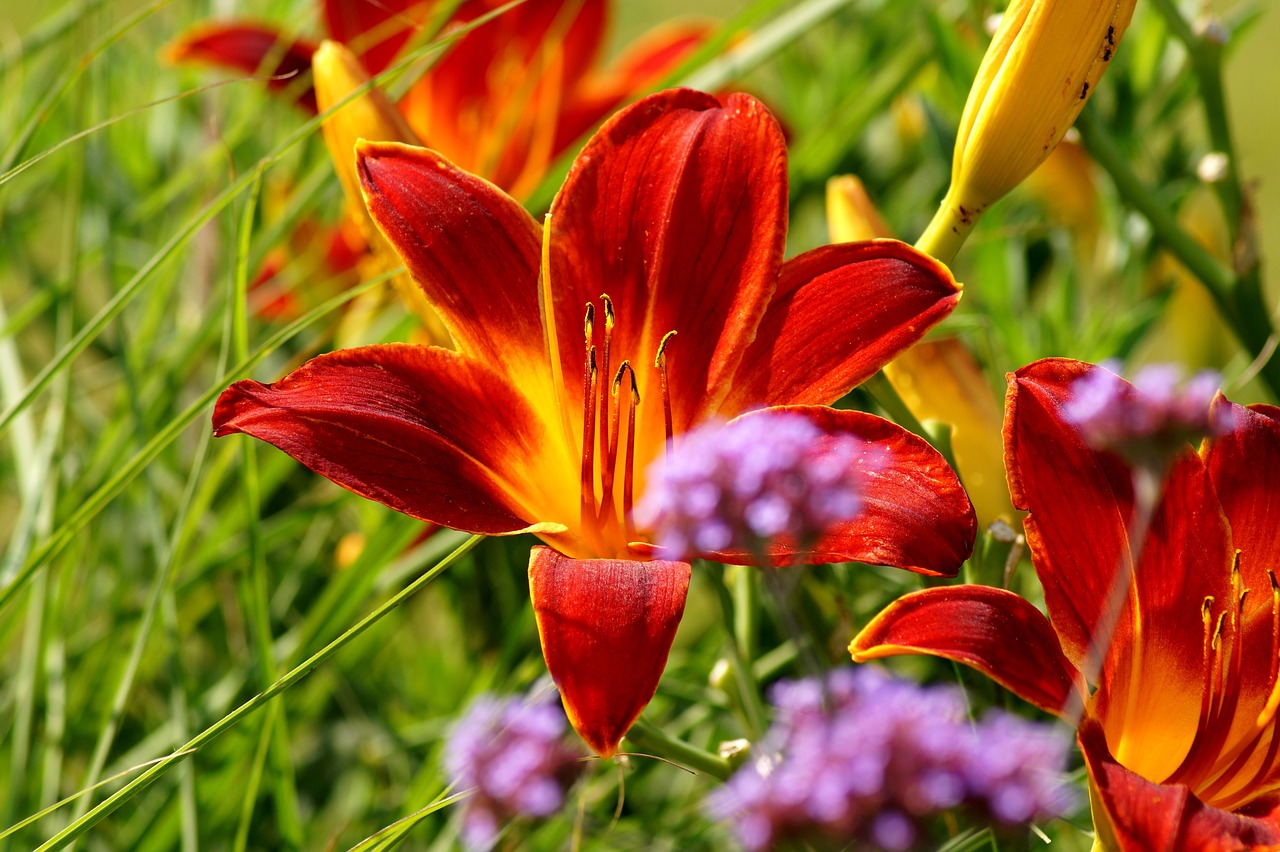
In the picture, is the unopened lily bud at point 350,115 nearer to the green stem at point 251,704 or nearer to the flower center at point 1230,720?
the green stem at point 251,704

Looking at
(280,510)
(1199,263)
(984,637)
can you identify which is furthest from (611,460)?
(280,510)

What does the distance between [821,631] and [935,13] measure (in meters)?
0.25

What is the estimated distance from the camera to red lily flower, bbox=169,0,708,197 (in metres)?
0.58


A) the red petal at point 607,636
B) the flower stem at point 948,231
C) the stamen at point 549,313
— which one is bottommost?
the red petal at point 607,636

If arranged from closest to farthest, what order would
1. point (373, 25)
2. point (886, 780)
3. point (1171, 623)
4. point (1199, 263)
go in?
point (886, 780)
point (1171, 623)
point (1199, 263)
point (373, 25)

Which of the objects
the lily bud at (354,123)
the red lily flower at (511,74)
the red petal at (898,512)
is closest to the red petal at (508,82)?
the red lily flower at (511,74)

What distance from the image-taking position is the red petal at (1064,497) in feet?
0.85

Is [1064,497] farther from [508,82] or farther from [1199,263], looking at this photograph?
[508,82]

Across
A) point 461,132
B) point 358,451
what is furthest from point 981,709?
point 461,132

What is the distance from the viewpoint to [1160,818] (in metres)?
0.22

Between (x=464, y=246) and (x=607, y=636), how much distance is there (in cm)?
12

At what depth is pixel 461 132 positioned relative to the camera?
66 centimetres

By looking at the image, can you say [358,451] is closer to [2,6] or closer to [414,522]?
[414,522]

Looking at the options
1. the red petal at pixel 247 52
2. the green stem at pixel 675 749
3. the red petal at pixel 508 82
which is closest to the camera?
the green stem at pixel 675 749
